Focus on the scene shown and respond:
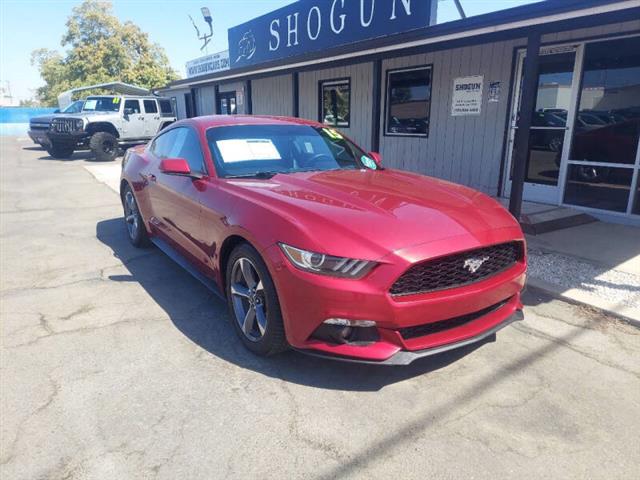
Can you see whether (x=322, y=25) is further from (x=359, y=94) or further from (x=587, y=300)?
(x=587, y=300)

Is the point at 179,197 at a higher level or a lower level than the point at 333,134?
lower

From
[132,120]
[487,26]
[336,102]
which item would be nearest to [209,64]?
[132,120]

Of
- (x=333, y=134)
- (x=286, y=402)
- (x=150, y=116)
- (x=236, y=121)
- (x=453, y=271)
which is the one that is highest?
(x=150, y=116)

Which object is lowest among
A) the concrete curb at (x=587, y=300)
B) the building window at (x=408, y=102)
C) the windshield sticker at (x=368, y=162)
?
the concrete curb at (x=587, y=300)

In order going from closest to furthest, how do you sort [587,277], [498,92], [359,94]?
[587,277], [498,92], [359,94]

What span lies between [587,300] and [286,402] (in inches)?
113

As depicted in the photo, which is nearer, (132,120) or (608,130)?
(608,130)

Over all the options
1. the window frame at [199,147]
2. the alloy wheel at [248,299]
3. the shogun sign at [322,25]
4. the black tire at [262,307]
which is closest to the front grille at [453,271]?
the black tire at [262,307]

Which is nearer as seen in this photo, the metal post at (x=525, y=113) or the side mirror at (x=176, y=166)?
the side mirror at (x=176, y=166)

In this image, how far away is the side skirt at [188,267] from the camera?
349cm

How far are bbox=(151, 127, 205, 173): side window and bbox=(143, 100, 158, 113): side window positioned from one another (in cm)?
1415

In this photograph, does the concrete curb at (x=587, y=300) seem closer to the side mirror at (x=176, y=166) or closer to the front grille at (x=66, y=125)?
the side mirror at (x=176, y=166)

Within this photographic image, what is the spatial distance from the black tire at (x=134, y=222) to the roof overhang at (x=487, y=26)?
4540mm

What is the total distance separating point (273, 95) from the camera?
13.7 metres
